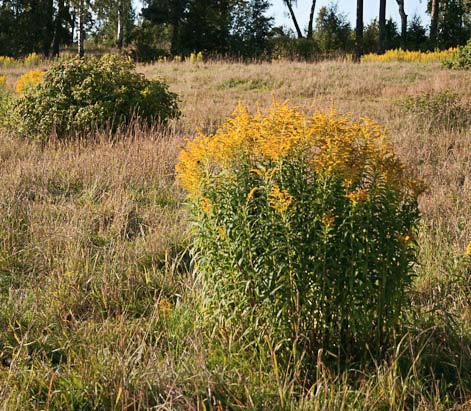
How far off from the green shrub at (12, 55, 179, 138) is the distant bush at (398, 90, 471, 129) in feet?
12.2

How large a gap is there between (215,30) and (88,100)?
23.0 meters

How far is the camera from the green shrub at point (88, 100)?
8570 mm

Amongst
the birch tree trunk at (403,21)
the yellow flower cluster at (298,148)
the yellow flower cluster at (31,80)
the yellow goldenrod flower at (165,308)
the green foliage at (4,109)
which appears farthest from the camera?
the birch tree trunk at (403,21)

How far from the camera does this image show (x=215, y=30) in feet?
100

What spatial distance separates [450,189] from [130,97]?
4.89m

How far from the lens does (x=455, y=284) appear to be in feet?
12.5

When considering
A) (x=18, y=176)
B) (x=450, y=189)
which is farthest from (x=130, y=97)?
(x=450, y=189)

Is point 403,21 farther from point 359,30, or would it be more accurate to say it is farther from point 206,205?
point 206,205

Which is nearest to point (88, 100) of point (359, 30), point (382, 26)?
point (359, 30)

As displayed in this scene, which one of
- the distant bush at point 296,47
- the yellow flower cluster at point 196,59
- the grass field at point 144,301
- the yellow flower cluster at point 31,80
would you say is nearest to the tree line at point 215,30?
the distant bush at point 296,47

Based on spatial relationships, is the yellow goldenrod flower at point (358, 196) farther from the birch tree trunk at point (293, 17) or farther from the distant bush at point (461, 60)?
the birch tree trunk at point (293, 17)

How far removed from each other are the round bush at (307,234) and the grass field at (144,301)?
165mm

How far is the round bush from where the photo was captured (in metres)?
2.80

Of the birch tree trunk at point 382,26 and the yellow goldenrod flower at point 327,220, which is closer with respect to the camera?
the yellow goldenrod flower at point 327,220
